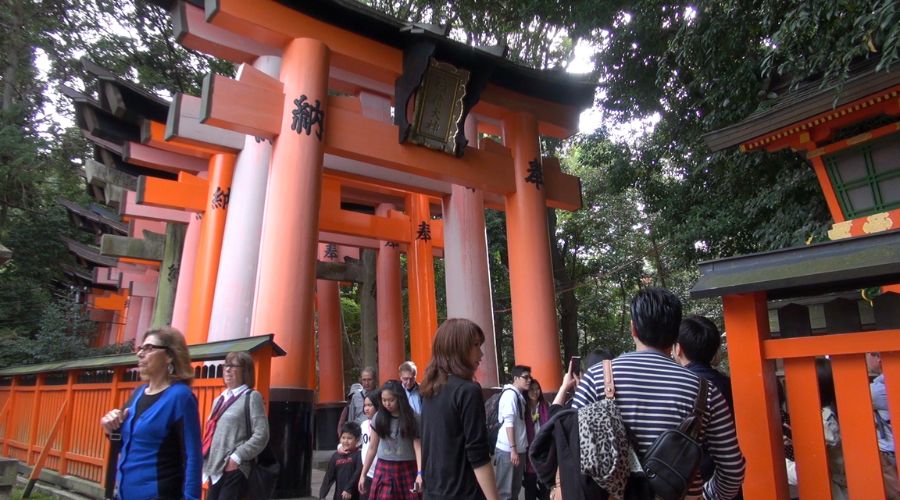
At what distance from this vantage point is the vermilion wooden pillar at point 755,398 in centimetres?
256

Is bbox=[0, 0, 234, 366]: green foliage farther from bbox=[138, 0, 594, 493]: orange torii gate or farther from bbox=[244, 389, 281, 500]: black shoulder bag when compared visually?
bbox=[244, 389, 281, 500]: black shoulder bag

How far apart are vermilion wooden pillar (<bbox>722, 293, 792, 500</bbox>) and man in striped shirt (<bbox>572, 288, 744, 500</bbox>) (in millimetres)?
535

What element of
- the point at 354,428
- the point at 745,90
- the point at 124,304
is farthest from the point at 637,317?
the point at 124,304

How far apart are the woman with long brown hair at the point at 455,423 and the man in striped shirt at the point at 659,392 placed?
654 millimetres

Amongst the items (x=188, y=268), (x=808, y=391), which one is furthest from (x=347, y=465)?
(x=188, y=268)

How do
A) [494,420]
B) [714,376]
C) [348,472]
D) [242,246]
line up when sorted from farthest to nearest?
[242,246]
[494,420]
[348,472]
[714,376]

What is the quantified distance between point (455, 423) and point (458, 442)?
0.08 meters

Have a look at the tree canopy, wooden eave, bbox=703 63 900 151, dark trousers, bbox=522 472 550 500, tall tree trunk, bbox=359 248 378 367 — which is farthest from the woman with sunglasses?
tall tree trunk, bbox=359 248 378 367

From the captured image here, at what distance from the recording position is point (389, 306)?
13.1 metres

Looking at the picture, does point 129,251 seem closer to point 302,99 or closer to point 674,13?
point 302,99

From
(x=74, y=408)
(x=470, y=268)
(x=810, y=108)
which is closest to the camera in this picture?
(x=74, y=408)

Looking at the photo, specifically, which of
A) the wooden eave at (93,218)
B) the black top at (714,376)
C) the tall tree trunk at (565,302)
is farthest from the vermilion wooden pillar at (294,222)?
the wooden eave at (93,218)

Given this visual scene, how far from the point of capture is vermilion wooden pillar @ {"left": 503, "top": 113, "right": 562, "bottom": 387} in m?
8.91

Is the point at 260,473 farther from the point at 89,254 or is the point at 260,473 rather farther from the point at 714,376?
the point at 89,254
